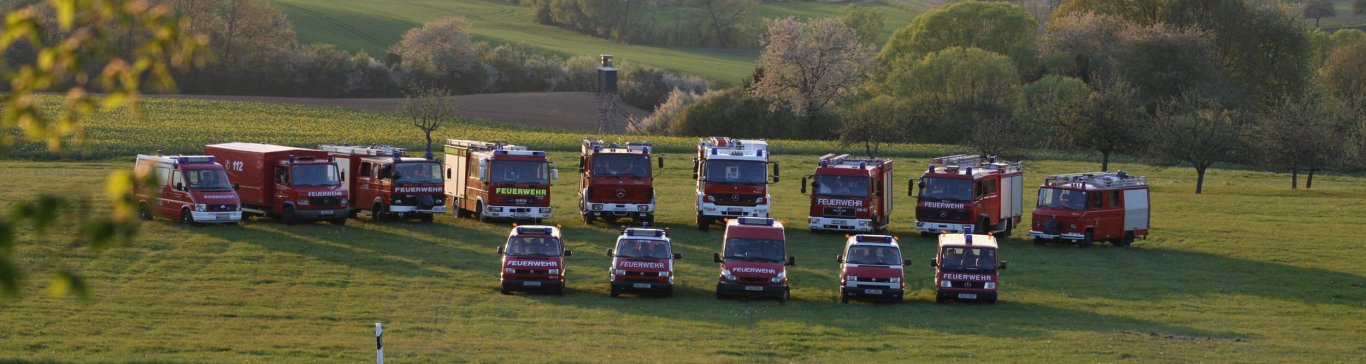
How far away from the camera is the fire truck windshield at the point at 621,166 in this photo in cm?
4356

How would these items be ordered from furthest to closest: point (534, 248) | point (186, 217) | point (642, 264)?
point (186, 217)
point (534, 248)
point (642, 264)

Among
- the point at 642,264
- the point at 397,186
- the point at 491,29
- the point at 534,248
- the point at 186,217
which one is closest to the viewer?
the point at 642,264

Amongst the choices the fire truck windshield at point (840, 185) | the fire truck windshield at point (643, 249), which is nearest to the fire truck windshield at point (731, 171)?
the fire truck windshield at point (840, 185)

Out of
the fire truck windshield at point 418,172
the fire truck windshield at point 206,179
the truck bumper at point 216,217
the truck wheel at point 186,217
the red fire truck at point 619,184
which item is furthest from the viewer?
the fire truck windshield at point 418,172

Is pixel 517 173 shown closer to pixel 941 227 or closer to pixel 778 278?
pixel 941 227

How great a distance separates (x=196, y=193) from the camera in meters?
41.1

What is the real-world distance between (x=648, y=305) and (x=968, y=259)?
7.07 metres

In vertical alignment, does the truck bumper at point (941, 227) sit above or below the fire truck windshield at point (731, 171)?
below

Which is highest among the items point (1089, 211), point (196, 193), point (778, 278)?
point (1089, 211)

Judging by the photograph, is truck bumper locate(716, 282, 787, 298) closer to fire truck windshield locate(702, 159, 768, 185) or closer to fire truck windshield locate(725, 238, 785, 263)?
fire truck windshield locate(725, 238, 785, 263)

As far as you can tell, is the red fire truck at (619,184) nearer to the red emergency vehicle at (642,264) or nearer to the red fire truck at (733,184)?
the red fire truck at (733,184)

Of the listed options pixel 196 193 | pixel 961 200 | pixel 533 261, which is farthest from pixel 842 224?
pixel 196 193

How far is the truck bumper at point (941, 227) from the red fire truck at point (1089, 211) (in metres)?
2.07

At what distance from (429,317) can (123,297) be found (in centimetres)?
637
